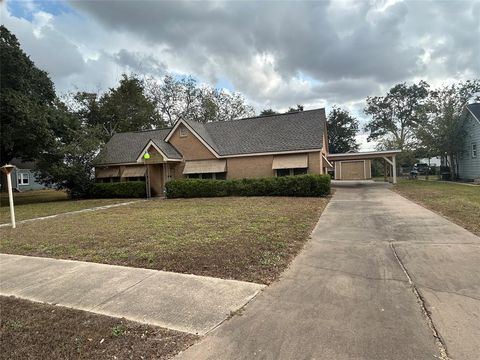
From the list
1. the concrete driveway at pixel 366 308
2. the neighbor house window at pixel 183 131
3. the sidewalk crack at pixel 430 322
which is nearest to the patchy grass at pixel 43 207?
the neighbor house window at pixel 183 131

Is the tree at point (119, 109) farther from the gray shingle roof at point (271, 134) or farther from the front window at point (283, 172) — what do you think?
the front window at point (283, 172)

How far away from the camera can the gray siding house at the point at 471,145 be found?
2819 centimetres

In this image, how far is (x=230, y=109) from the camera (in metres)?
50.4

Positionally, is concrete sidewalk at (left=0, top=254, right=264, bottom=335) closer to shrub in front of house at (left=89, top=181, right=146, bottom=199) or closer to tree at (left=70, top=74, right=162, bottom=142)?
shrub in front of house at (left=89, top=181, right=146, bottom=199)

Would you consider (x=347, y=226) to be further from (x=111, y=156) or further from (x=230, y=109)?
(x=230, y=109)

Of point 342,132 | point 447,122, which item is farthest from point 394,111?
point 447,122

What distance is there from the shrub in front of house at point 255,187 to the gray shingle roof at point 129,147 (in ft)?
13.2

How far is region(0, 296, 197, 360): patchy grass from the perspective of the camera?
3457 mm

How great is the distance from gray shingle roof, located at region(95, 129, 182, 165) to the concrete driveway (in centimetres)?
2115

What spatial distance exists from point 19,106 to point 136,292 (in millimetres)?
19238

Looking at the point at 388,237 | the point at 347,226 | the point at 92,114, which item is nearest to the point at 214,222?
the point at 347,226

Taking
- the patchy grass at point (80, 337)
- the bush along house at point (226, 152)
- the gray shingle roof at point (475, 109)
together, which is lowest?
the patchy grass at point (80, 337)

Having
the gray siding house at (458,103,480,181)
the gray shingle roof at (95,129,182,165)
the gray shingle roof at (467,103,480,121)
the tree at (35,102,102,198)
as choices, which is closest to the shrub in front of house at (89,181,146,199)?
the tree at (35,102,102,198)

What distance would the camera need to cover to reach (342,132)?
56531mm
